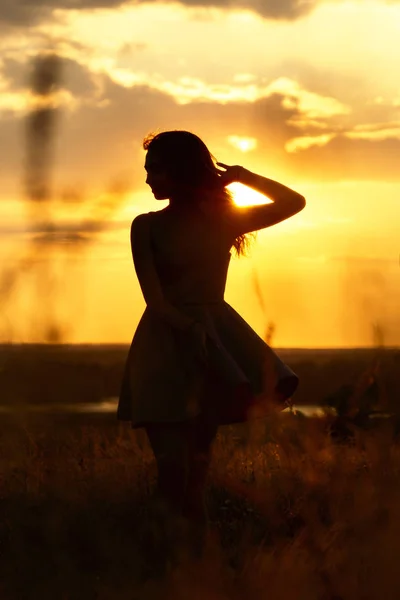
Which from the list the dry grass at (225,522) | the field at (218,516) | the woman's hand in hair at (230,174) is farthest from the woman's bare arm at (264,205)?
the dry grass at (225,522)

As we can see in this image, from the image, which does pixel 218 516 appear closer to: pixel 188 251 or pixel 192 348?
pixel 192 348

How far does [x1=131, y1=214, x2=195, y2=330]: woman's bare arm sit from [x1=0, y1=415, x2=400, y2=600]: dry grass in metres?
0.64

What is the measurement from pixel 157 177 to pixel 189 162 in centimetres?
16

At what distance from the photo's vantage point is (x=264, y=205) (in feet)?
15.8

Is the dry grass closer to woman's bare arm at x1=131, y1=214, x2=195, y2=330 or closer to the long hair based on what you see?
woman's bare arm at x1=131, y1=214, x2=195, y2=330

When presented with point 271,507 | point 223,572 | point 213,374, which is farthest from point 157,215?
point 271,507

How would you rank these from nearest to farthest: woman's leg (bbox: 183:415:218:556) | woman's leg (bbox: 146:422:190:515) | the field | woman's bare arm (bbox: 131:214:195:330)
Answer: the field
woman's bare arm (bbox: 131:214:195:330)
woman's leg (bbox: 146:422:190:515)
woman's leg (bbox: 183:415:218:556)

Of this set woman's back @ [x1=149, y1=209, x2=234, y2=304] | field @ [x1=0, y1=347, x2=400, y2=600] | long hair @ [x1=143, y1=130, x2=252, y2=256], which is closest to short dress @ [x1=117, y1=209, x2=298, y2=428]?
woman's back @ [x1=149, y1=209, x2=234, y2=304]

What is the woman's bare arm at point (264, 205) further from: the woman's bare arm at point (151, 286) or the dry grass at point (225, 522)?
the dry grass at point (225, 522)

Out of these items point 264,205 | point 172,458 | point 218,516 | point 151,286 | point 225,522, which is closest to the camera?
point 151,286

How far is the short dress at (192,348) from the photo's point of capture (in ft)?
15.3

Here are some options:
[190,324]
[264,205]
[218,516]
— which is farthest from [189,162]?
[218,516]

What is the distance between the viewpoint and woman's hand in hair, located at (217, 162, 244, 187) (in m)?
4.77

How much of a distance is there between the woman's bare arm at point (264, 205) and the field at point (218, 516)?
2.84ft
